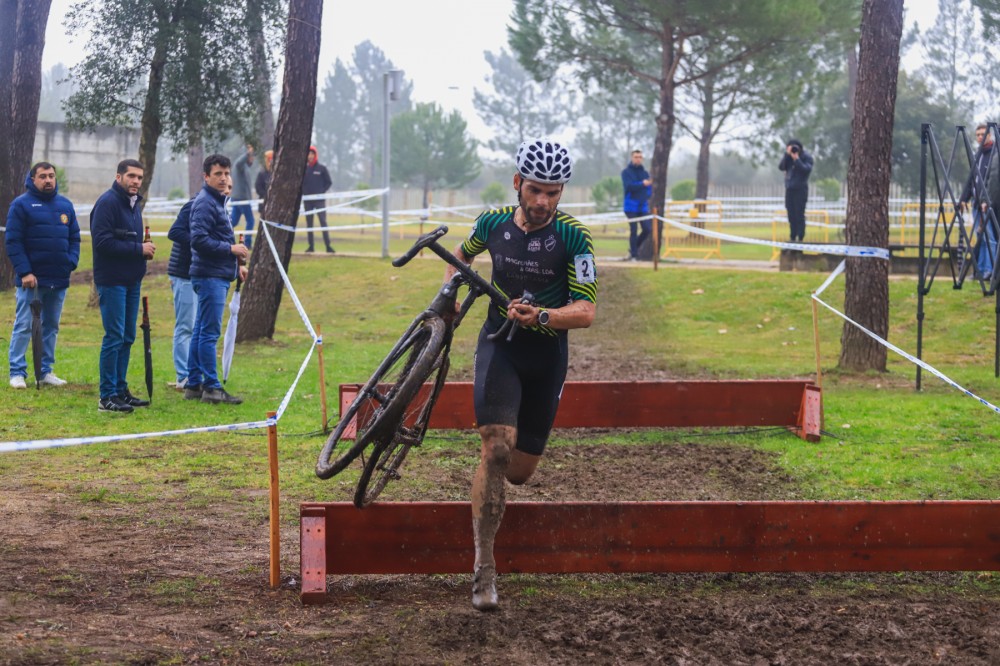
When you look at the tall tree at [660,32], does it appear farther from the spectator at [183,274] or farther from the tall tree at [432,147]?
the tall tree at [432,147]

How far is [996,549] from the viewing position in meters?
6.11

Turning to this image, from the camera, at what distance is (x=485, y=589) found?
18.5 feet

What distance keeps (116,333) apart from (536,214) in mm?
5994

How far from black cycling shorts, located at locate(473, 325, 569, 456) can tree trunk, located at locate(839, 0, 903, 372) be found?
8476 millimetres

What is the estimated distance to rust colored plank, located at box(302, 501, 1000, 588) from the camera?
611 cm

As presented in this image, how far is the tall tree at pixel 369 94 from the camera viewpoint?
103188 mm

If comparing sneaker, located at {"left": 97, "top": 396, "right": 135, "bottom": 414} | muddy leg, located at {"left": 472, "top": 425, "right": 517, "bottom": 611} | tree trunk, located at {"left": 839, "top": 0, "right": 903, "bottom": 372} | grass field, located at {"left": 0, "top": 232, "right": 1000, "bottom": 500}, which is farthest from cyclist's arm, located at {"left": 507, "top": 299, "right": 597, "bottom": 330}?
tree trunk, located at {"left": 839, "top": 0, "right": 903, "bottom": 372}

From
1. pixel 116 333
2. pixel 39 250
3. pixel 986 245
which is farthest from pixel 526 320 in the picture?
pixel 986 245

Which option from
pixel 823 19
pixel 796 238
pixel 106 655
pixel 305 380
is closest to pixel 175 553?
pixel 106 655

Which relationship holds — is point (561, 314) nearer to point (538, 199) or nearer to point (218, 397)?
point (538, 199)

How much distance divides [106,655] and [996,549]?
174 inches

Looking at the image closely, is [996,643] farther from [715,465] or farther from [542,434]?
[715,465]

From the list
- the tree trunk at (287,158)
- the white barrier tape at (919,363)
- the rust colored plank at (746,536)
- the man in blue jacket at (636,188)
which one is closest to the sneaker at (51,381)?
Result: the tree trunk at (287,158)

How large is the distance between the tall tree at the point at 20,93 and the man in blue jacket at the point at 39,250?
8726 mm
